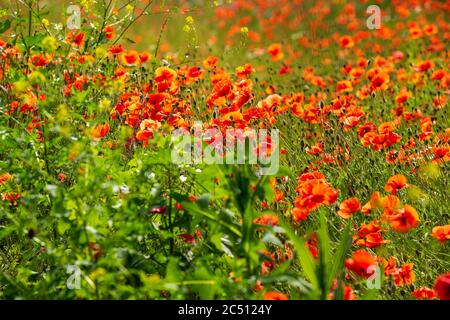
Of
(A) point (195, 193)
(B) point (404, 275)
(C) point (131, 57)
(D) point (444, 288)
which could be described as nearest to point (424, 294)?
(B) point (404, 275)

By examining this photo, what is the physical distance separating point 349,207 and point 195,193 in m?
0.58

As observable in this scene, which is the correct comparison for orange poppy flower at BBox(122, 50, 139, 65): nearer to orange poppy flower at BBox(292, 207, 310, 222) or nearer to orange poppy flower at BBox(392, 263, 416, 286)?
orange poppy flower at BBox(292, 207, 310, 222)

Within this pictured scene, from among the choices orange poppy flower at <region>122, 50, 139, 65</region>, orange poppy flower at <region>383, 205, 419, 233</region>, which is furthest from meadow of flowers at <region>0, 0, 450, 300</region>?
orange poppy flower at <region>122, 50, 139, 65</region>

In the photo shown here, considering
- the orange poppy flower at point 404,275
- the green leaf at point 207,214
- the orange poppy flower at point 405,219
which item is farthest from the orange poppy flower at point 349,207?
the green leaf at point 207,214

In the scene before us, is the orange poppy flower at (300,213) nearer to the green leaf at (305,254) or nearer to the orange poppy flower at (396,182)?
the green leaf at (305,254)

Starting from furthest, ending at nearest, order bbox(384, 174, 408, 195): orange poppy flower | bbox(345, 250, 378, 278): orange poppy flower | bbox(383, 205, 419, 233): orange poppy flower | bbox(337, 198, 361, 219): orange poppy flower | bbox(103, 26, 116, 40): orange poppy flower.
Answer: bbox(103, 26, 116, 40): orange poppy flower
bbox(384, 174, 408, 195): orange poppy flower
bbox(337, 198, 361, 219): orange poppy flower
bbox(383, 205, 419, 233): orange poppy flower
bbox(345, 250, 378, 278): orange poppy flower

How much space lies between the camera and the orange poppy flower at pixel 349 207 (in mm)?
2545

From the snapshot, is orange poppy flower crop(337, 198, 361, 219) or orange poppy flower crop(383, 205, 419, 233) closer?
orange poppy flower crop(383, 205, 419, 233)

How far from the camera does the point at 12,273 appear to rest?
2832 mm

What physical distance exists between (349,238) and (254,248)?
425mm

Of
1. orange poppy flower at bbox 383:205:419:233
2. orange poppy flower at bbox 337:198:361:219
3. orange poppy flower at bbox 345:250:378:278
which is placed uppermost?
orange poppy flower at bbox 337:198:361:219

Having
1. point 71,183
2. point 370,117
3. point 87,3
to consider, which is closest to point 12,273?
point 71,183

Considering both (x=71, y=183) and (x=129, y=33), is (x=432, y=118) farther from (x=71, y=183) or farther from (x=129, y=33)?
(x=129, y=33)

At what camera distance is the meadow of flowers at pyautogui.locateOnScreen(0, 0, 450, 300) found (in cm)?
207
